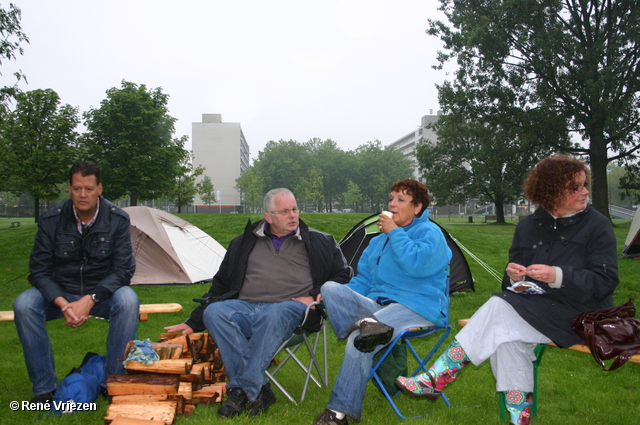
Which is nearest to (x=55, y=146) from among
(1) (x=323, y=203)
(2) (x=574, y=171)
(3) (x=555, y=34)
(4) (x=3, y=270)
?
(4) (x=3, y=270)

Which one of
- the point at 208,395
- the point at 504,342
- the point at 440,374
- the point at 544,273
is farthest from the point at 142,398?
the point at 544,273

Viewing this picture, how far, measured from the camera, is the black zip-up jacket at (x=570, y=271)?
279 centimetres

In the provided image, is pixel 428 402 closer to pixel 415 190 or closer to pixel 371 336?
pixel 371 336

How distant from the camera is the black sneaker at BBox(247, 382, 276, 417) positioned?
318 centimetres

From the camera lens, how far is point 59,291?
3.57m

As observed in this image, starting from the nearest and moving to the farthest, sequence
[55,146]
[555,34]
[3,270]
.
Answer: [3,270] → [555,34] → [55,146]

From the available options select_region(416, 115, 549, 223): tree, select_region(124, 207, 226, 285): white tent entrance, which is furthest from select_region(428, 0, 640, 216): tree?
select_region(124, 207, 226, 285): white tent entrance

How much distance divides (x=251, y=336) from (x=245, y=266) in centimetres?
56

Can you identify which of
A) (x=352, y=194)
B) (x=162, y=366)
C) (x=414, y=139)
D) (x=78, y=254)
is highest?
(x=414, y=139)

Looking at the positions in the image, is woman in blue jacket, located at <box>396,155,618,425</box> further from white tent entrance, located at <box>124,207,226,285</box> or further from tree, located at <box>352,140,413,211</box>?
tree, located at <box>352,140,413,211</box>

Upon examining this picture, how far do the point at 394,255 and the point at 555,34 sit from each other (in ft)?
54.0

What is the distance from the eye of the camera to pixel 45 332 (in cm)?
344

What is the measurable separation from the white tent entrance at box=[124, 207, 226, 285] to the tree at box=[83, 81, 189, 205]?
59.9 ft

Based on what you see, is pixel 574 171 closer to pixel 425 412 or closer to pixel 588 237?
pixel 588 237
